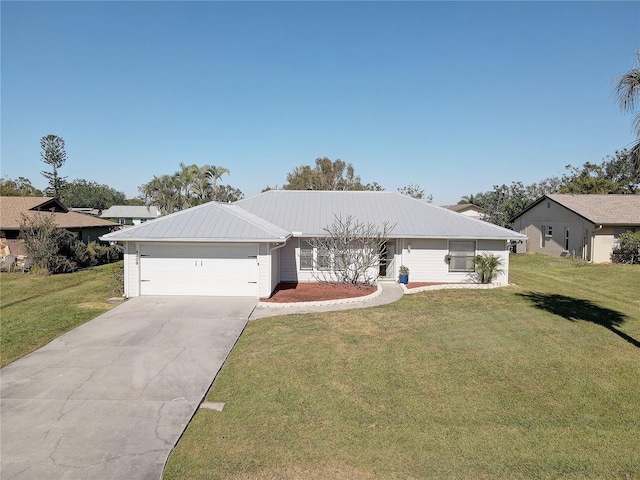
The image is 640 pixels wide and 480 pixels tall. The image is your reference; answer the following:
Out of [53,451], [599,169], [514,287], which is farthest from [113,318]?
[599,169]

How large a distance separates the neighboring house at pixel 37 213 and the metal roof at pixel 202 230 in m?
10.4

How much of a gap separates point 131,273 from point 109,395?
815 cm

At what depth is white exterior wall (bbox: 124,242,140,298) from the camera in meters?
14.1

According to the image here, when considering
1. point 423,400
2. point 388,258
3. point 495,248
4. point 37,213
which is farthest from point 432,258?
point 37,213

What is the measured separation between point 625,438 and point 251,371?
20.1 ft

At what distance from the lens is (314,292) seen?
15.0 m

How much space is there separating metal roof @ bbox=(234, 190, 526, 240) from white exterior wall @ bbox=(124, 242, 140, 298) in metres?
6.10

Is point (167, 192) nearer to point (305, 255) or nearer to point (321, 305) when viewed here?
point (305, 255)

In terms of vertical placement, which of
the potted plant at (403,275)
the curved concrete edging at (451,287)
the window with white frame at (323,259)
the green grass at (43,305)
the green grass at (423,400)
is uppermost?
the window with white frame at (323,259)

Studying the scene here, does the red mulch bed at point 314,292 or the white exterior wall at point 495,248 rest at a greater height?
the white exterior wall at point 495,248

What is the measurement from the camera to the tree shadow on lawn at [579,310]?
35.7 ft

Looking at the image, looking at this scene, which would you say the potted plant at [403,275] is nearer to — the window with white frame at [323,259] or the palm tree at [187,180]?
the window with white frame at [323,259]

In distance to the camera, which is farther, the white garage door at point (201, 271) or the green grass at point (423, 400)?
the white garage door at point (201, 271)

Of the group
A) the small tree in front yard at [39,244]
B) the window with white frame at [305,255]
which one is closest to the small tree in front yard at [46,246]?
the small tree in front yard at [39,244]
